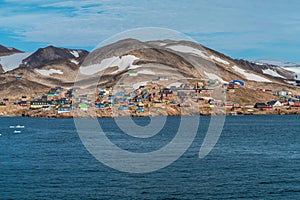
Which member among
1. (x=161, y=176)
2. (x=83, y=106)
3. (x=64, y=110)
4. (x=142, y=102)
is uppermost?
(x=142, y=102)

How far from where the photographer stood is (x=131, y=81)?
170750mm

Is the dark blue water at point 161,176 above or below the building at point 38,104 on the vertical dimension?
below

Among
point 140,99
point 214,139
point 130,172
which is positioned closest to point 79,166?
point 130,172

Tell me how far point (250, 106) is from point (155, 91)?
98.9 ft

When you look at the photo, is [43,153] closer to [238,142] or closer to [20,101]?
[238,142]

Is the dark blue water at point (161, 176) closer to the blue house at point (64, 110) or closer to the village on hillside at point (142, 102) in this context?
the village on hillside at point (142, 102)

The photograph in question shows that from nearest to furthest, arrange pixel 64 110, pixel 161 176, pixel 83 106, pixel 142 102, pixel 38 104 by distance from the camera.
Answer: pixel 161 176 < pixel 64 110 < pixel 83 106 < pixel 142 102 < pixel 38 104

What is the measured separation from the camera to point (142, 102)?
145m

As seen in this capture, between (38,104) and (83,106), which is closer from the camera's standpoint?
(83,106)

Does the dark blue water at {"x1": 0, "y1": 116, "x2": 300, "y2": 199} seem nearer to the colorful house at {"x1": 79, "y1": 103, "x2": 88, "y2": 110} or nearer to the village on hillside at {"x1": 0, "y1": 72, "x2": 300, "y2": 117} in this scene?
the village on hillside at {"x1": 0, "y1": 72, "x2": 300, "y2": 117}

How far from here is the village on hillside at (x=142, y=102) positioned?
462 feet

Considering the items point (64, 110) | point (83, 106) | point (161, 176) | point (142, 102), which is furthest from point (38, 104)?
point (161, 176)

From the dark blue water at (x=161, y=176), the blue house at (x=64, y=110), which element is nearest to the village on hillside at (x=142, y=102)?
the blue house at (x=64, y=110)

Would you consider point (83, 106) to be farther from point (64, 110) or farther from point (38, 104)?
point (38, 104)
